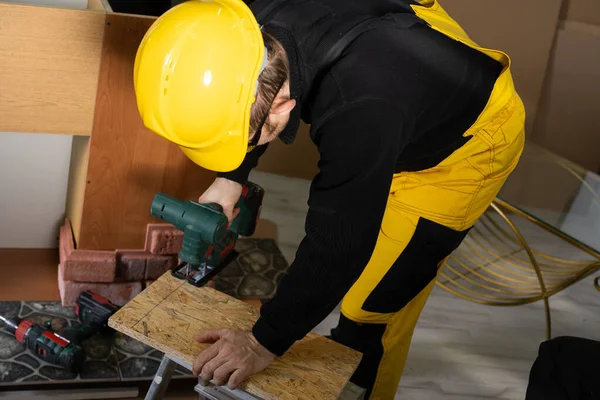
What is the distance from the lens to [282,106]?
63.1 inches

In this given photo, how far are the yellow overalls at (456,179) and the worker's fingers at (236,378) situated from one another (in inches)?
22.0

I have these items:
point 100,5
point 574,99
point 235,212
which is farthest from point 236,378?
point 574,99

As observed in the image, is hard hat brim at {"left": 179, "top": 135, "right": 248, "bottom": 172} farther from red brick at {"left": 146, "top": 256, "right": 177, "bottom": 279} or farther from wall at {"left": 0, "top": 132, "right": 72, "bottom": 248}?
wall at {"left": 0, "top": 132, "right": 72, "bottom": 248}

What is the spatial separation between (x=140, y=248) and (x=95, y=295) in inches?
9.4

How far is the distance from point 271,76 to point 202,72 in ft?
0.47

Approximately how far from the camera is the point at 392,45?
161cm

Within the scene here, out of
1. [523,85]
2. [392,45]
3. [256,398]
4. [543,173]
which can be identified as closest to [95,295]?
[256,398]

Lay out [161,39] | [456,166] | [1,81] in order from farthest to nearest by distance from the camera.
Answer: [1,81] < [456,166] < [161,39]

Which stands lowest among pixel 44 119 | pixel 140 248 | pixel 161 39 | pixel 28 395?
pixel 28 395

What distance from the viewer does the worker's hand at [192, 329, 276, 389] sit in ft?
5.54

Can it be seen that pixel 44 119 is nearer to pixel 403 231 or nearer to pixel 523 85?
pixel 403 231

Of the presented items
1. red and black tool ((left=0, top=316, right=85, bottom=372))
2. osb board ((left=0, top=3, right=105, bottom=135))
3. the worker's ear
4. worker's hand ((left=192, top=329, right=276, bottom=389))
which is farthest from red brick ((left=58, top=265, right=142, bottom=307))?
the worker's ear

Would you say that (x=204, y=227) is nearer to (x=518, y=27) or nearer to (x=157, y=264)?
(x=157, y=264)

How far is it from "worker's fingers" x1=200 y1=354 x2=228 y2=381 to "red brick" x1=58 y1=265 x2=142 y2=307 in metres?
1.11
